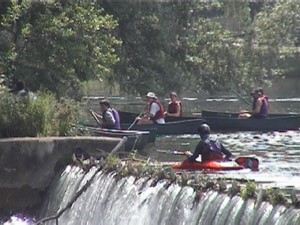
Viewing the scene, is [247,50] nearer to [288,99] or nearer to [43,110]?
[288,99]

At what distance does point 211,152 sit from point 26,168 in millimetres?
4129

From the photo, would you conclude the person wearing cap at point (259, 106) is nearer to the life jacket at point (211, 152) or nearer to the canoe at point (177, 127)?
the canoe at point (177, 127)

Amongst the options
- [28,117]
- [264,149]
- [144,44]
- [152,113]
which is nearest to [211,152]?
[28,117]

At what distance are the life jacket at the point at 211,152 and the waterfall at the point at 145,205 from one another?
321cm

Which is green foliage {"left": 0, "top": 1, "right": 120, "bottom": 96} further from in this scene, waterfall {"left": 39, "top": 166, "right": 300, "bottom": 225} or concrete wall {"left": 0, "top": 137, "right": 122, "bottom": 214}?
waterfall {"left": 39, "top": 166, "right": 300, "bottom": 225}

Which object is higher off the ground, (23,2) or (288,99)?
(23,2)

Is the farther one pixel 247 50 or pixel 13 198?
pixel 247 50

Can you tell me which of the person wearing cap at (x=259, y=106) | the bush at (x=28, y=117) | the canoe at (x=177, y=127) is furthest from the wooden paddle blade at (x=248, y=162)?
the person wearing cap at (x=259, y=106)

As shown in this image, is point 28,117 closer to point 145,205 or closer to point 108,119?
point 145,205

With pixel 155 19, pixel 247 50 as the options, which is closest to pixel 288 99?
pixel 247 50

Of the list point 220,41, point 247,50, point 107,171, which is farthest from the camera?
point 247,50

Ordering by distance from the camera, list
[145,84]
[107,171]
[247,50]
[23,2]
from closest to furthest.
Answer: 1. [107,171]
2. [23,2]
3. [145,84]
4. [247,50]

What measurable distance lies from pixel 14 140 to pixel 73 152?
1149 mm

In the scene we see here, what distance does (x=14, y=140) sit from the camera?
18.2m
